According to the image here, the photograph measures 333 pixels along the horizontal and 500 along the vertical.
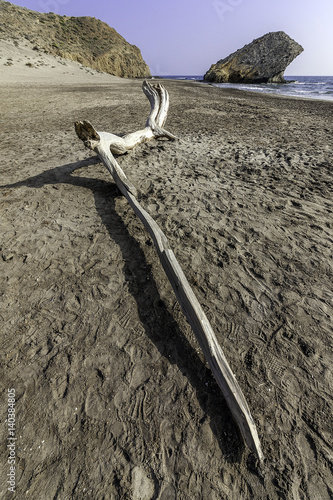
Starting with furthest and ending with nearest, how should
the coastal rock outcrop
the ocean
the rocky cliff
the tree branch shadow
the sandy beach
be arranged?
the coastal rock outcrop
the rocky cliff
the ocean
the tree branch shadow
the sandy beach

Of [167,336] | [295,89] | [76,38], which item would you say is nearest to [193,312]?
[167,336]

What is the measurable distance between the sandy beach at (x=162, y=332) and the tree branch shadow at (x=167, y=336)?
12 millimetres

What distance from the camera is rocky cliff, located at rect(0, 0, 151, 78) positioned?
90.1ft

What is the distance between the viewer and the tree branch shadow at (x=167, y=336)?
156 cm

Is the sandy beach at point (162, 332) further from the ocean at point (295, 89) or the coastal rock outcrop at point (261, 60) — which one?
the coastal rock outcrop at point (261, 60)

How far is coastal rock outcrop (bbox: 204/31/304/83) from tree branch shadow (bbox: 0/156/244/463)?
42.5m

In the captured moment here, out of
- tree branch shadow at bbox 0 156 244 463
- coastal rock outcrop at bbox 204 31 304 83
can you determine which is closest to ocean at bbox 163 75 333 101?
coastal rock outcrop at bbox 204 31 304 83

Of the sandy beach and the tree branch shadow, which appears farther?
the tree branch shadow

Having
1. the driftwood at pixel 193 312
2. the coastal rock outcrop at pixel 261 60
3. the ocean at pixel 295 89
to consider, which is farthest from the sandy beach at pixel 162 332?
the coastal rock outcrop at pixel 261 60

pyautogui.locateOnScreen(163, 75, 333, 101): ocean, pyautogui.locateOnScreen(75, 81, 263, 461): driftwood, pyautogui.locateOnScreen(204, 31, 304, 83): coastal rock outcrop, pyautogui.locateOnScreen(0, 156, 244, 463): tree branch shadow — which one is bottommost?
pyautogui.locateOnScreen(0, 156, 244, 463): tree branch shadow

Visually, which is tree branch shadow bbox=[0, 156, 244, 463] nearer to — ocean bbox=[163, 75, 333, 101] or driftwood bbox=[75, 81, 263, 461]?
driftwood bbox=[75, 81, 263, 461]

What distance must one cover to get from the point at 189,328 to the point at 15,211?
116 inches

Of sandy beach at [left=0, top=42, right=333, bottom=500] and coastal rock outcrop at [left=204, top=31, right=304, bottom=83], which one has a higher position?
coastal rock outcrop at [left=204, top=31, right=304, bottom=83]

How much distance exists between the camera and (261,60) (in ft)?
118
